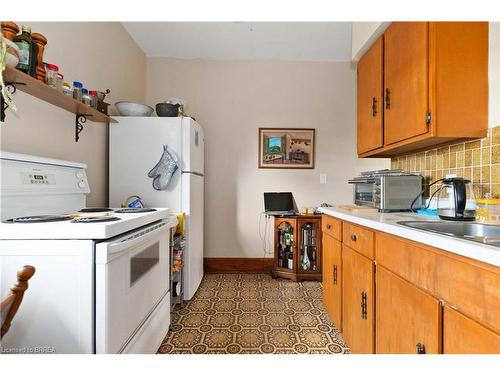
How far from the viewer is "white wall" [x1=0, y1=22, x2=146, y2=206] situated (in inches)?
56.4

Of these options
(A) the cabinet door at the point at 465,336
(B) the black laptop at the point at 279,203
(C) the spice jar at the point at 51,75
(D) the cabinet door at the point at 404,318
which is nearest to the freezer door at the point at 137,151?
(C) the spice jar at the point at 51,75

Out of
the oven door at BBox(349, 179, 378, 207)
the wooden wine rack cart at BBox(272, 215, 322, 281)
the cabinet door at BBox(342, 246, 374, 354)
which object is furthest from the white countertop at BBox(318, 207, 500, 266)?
the wooden wine rack cart at BBox(272, 215, 322, 281)

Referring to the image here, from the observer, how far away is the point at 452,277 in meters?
0.74

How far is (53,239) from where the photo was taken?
929 millimetres

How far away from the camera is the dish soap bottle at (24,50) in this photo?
1.18 metres

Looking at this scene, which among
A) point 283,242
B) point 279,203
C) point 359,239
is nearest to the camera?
point 359,239

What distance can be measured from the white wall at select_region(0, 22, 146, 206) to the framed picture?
1.63m

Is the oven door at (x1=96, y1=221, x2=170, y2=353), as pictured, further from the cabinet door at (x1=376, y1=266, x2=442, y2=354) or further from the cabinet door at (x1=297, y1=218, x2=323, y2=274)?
the cabinet door at (x1=297, y1=218, x2=323, y2=274)

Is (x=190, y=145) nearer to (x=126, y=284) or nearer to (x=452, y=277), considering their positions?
(x=126, y=284)

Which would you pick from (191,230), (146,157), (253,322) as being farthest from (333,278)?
(146,157)

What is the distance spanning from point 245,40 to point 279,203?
1.91 meters

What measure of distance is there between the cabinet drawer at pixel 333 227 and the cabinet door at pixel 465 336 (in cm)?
92

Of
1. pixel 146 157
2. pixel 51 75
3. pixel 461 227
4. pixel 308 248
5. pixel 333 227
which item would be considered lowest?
pixel 308 248
